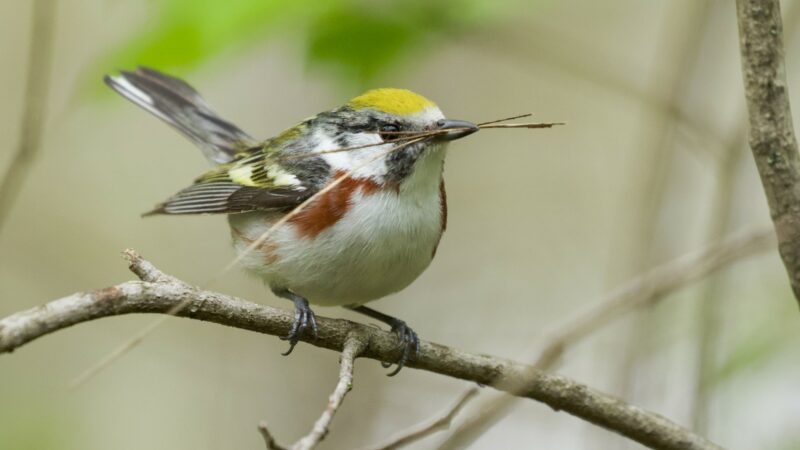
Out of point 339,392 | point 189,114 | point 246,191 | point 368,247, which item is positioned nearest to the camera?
point 339,392

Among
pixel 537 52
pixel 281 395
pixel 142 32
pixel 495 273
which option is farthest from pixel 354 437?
pixel 142 32

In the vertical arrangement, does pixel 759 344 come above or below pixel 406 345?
below

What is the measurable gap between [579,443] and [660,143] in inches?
122

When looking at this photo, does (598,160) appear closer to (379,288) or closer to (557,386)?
(379,288)

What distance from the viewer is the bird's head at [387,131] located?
12.3 feet

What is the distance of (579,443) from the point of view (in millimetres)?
6570

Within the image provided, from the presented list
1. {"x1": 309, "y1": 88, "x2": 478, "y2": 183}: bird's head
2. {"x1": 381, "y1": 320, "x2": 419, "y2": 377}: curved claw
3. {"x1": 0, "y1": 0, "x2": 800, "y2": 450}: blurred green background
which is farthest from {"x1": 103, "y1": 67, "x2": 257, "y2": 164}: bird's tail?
{"x1": 381, "y1": 320, "x2": 419, "y2": 377}: curved claw

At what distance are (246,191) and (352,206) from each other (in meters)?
0.73

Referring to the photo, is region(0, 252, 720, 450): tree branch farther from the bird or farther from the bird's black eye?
the bird's black eye

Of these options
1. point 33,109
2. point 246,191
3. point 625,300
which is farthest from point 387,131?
point 33,109

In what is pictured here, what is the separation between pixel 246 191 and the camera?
14.0 ft

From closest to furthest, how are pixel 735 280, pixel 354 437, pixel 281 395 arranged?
pixel 735 280 < pixel 354 437 < pixel 281 395

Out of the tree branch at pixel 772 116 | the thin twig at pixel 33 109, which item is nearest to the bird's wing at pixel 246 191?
the thin twig at pixel 33 109

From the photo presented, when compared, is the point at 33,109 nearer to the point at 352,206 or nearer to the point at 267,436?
the point at 267,436
